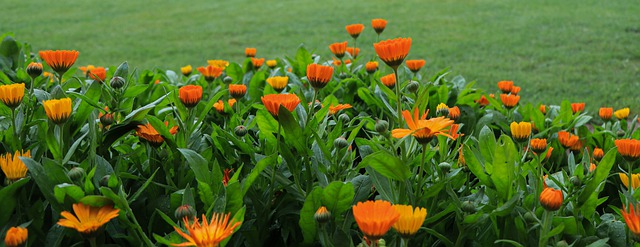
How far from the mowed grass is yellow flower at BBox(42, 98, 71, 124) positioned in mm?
4966

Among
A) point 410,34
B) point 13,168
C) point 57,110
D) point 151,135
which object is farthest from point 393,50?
point 410,34

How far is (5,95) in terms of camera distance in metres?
1.44

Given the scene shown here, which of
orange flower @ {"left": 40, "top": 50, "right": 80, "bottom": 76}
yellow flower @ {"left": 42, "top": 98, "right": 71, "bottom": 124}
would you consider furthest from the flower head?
orange flower @ {"left": 40, "top": 50, "right": 80, "bottom": 76}

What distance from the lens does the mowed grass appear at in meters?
6.79

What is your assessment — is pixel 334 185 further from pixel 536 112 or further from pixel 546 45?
pixel 546 45

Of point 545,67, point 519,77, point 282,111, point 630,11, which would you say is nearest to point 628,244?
point 282,111

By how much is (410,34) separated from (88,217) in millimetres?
8536

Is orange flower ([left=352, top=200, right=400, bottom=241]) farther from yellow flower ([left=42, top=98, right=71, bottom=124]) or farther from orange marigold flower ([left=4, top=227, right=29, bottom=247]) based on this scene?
yellow flower ([left=42, top=98, right=71, bottom=124])

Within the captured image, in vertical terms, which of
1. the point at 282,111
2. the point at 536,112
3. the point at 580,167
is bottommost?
the point at 536,112

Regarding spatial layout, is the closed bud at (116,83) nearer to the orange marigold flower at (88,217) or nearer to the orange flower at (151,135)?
the orange flower at (151,135)

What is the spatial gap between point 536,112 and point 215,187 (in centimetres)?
154

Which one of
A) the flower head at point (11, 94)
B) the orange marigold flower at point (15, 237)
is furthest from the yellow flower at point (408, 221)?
the flower head at point (11, 94)

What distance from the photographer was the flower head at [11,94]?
144 centimetres

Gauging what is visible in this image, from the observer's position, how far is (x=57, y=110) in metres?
1.38
